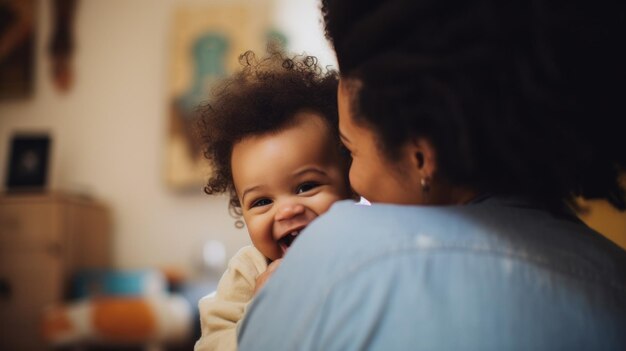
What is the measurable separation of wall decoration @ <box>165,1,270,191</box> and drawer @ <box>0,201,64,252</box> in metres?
0.70

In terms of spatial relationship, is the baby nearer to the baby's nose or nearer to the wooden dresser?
the baby's nose

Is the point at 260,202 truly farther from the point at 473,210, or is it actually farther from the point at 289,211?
the point at 473,210

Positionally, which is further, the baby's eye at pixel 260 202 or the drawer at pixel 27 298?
the drawer at pixel 27 298

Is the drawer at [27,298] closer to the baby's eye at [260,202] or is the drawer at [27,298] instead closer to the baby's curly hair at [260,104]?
the baby's curly hair at [260,104]

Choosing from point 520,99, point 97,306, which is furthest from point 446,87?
point 97,306

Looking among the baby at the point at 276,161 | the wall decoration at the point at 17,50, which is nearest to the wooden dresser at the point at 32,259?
the wall decoration at the point at 17,50

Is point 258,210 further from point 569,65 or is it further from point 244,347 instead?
point 569,65

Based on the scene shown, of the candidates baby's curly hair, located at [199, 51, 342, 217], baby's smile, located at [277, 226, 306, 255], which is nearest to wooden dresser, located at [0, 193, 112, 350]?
baby's curly hair, located at [199, 51, 342, 217]

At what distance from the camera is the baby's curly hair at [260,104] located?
981 millimetres

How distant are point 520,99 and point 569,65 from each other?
0.06 m

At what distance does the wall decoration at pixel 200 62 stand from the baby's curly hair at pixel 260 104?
2.36m

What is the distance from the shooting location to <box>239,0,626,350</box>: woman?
433mm

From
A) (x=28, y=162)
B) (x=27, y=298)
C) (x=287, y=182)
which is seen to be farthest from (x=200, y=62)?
(x=287, y=182)

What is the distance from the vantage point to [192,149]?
346 cm
